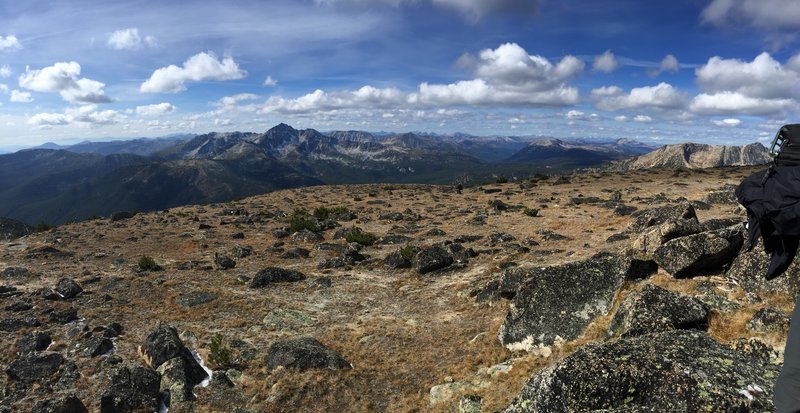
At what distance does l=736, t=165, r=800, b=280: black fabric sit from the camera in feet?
16.9

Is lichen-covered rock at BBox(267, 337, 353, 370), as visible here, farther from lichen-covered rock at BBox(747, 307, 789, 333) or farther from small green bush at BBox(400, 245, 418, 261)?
lichen-covered rock at BBox(747, 307, 789, 333)

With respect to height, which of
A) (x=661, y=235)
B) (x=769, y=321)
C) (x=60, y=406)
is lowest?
(x=60, y=406)

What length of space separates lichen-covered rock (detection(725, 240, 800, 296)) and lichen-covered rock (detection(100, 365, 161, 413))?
68.0 feet

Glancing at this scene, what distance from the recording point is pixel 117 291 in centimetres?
2575

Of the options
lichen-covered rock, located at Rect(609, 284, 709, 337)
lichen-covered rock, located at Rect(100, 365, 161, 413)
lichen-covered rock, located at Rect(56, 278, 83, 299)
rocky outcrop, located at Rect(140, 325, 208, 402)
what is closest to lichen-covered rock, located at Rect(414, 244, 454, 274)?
rocky outcrop, located at Rect(140, 325, 208, 402)

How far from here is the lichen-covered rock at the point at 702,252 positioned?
15922 mm

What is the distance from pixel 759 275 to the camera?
45.6 ft

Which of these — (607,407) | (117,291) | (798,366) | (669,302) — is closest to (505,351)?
(669,302)

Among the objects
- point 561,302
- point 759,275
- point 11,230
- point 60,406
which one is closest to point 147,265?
point 60,406

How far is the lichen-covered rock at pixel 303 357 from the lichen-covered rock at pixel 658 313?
10842 millimetres

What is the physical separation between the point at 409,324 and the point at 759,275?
1431 cm

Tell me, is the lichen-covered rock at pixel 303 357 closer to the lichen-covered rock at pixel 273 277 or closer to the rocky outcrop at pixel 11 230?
the lichen-covered rock at pixel 273 277

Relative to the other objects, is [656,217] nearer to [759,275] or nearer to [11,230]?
[759,275]

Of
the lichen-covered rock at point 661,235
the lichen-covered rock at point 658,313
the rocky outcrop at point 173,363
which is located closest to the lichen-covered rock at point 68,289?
the rocky outcrop at point 173,363
